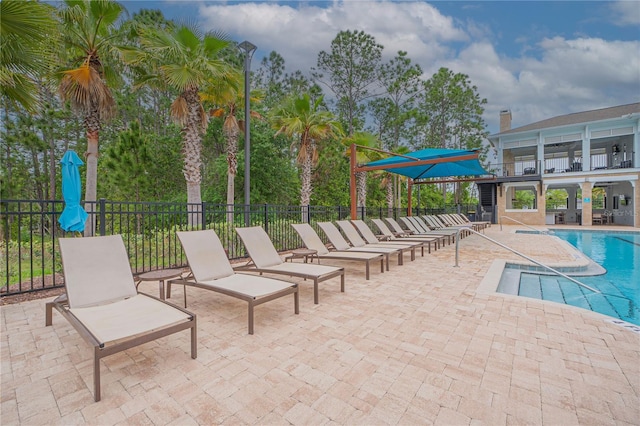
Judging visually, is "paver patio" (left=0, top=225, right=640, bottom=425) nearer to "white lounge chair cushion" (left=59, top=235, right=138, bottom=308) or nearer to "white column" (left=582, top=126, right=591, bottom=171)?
"white lounge chair cushion" (left=59, top=235, right=138, bottom=308)

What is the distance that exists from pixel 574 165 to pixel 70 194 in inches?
1245

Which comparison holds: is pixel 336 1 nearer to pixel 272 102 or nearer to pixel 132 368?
pixel 272 102

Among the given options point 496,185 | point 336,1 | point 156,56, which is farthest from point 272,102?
point 496,185

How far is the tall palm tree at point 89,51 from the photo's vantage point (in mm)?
8945

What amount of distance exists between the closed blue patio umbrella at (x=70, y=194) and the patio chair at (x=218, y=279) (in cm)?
170

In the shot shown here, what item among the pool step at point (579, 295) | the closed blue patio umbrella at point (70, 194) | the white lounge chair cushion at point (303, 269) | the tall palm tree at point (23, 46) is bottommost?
the pool step at point (579, 295)

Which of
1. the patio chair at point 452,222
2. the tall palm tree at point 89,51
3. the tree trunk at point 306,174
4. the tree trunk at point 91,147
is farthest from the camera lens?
the patio chair at point 452,222

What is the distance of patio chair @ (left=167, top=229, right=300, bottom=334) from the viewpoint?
361 cm

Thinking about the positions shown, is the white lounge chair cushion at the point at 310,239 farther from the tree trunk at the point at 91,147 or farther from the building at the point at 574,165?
the building at the point at 574,165

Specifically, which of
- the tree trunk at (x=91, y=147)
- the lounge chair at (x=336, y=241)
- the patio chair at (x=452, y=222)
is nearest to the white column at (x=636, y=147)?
the patio chair at (x=452, y=222)

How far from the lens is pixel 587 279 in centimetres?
679

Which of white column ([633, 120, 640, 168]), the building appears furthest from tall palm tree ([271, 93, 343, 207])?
white column ([633, 120, 640, 168])

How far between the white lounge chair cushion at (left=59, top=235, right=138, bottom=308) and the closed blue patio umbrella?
4.74 feet

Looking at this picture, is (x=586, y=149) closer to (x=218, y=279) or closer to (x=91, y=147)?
(x=218, y=279)
